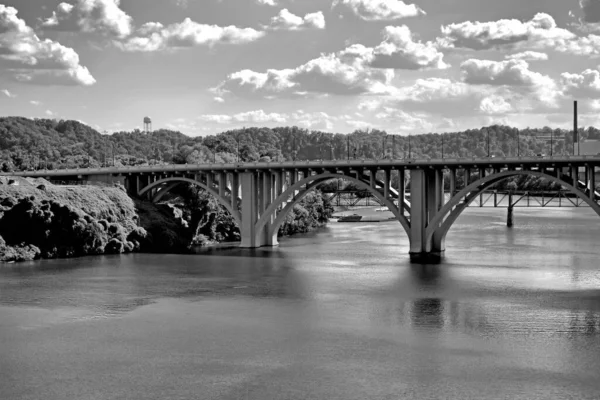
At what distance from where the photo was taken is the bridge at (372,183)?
237ft

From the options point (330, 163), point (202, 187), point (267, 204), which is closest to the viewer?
point (330, 163)

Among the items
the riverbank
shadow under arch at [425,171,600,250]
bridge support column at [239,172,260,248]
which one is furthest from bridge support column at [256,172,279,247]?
shadow under arch at [425,171,600,250]

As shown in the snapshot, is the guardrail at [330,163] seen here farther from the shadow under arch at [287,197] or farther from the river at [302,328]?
the river at [302,328]

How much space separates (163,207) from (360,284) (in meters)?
40.2

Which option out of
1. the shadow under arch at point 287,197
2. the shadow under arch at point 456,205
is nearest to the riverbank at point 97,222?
the shadow under arch at point 287,197

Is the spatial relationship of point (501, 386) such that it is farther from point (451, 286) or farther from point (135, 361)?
point (451, 286)

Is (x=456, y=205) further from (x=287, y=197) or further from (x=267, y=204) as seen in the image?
(x=267, y=204)

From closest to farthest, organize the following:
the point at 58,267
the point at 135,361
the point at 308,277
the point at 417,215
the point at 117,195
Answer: the point at 135,361
the point at 308,277
the point at 58,267
the point at 417,215
the point at 117,195

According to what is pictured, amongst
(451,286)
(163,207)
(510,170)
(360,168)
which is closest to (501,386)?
(451,286)

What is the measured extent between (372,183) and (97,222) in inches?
1008

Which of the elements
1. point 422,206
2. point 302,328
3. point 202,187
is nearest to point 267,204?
point 202,187

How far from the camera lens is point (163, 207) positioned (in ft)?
310

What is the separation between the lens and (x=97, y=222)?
81.1 m

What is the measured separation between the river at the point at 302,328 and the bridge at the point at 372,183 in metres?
4.40
